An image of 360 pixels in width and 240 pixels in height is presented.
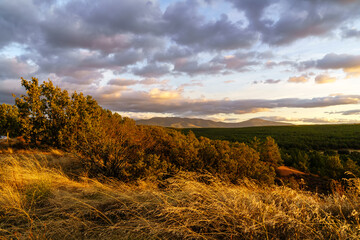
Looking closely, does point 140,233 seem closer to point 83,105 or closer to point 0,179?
point 0,179

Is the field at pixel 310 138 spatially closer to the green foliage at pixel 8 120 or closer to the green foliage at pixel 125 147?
the green foliage at pixel 125 147

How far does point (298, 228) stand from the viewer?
2422 millimetres

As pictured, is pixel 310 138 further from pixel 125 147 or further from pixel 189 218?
pixel 189 218

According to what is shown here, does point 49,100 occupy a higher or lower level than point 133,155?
higher

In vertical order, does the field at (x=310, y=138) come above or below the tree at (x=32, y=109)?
below

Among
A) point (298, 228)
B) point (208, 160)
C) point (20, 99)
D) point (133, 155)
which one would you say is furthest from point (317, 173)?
point (20, 99)

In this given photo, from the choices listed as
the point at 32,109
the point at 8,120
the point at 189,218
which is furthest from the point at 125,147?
the point at 8,120

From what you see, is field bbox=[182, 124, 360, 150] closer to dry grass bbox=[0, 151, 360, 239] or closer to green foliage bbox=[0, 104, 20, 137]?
dry grass bbox=[0, 151, 360, 239]

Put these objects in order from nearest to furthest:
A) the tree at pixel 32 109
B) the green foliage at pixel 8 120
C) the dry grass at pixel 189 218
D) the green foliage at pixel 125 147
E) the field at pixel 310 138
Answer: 1. the dry grass at pixel 189 218
2. the green foliage at pixel 125 147
3. the tree at pixel 32 109
4. the green foliage at pixel 8 120
5. the field at pixel 310 138

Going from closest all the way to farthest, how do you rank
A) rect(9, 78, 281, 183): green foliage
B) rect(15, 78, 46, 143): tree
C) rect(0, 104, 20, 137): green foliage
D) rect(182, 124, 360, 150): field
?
1. rect(9, 78, 281, 183): green foliage
2. rect(15, 78, 46, 143): tree
3. rect(0, 104, 20, 137): green foliage
4. rect(182, 124, 360, 150): field

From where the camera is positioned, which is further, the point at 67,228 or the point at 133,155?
the point at 133,155

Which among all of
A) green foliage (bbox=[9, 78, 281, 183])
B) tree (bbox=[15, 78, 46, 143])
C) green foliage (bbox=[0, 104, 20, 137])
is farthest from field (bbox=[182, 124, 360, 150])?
green foliage (bbox=[0, 104, 20, 137])

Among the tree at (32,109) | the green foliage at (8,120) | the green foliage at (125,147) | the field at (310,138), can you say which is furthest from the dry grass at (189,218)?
the field at (310,138)

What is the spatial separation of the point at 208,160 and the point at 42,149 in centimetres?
1431
